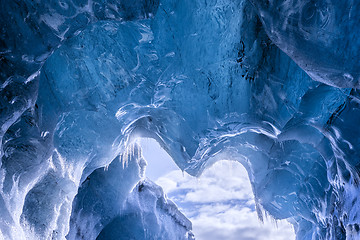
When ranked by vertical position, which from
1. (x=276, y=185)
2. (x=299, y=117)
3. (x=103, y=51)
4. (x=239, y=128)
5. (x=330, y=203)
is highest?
(x=103, y=51)

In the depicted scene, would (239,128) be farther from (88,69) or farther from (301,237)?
(301,237)

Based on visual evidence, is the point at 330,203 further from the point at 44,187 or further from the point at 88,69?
the point at 44,187

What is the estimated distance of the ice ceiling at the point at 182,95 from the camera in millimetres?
2826

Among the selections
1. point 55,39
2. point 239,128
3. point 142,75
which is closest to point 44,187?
point 142,75

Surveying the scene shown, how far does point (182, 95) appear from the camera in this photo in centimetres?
477

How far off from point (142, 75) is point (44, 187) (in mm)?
2659

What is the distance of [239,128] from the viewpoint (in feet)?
16.5

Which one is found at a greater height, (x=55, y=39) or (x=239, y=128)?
(x=55, y=39)

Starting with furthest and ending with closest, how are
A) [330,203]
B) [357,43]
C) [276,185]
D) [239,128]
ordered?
[276,185], [239,128], [330,203], [357,43]

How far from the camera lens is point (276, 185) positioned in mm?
6062

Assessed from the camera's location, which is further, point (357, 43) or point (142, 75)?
point (142, 75)

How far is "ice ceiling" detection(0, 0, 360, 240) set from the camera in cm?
283

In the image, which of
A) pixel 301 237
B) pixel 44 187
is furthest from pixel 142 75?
pixel 301 237

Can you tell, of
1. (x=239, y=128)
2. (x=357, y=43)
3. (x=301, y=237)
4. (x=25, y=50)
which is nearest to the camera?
(x=357, y=43)
